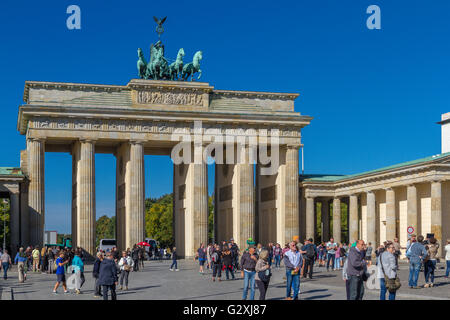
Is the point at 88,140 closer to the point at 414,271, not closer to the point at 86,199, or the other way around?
the point at 86,199

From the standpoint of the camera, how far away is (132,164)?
67.0 meters

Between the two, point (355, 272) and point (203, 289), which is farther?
point (203, 289)

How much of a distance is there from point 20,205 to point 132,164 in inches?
420

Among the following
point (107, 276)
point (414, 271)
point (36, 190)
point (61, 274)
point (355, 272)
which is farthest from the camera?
point (36, 190)

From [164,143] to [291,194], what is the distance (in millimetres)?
13407

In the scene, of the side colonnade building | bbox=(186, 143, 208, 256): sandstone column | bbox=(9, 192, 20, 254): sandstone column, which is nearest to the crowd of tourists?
bbox=(9, 192, 20, 254): sandstone column

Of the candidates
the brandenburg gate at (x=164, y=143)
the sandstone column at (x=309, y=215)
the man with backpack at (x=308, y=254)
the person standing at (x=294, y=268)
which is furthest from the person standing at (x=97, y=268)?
the sandstone column at (x=309, y=215)

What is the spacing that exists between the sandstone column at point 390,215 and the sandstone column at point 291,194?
11017 millimetres

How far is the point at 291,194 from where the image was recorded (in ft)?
232

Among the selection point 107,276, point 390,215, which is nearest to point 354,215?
point 390,215

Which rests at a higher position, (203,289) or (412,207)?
(412,207)
